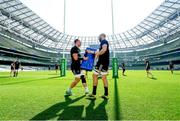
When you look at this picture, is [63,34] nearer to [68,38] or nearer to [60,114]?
[68,38]

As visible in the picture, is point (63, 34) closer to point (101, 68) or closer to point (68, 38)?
point (68, 38)

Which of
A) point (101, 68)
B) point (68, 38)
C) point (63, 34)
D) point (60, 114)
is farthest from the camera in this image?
point (68, 38)

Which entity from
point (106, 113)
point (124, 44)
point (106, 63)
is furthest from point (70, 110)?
point (124, 44)

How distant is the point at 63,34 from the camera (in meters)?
58.9

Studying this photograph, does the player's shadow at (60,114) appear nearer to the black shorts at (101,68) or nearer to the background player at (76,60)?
the black shorts at (101,68)

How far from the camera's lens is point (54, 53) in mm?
105812

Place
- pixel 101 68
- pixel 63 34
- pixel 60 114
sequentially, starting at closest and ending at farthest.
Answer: pixel 60 114 → pixel 101 68 → pixel 63 34

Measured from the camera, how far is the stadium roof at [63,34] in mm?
54697

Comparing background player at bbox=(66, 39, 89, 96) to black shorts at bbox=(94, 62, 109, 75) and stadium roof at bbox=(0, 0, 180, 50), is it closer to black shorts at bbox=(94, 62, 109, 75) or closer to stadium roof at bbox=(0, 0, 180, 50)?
black shorts at bbox=(94, 62, 109, 75)

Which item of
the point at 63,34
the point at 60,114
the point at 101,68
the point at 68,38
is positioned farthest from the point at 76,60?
the point at 68,38

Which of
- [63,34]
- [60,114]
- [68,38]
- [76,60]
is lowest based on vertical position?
[60,114]

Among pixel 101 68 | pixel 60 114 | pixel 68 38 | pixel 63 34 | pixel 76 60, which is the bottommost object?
pixel 60 114

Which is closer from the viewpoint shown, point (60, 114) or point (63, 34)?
point (60, 114)

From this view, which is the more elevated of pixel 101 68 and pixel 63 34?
pixel 63 34
